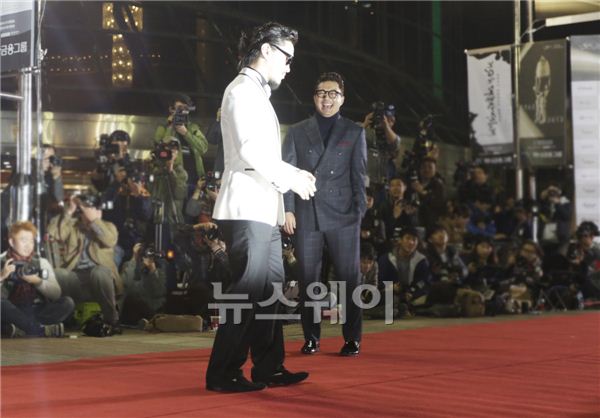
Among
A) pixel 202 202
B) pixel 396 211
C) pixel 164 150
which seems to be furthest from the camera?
pixel 396 211

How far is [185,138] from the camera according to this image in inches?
304

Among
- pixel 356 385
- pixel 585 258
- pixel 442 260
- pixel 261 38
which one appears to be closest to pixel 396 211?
pixel 442 260

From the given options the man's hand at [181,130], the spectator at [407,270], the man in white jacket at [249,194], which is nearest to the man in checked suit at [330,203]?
the man in white jacket at [249,194]

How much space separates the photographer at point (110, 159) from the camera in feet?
26.5

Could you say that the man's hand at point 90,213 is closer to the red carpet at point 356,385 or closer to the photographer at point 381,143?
the red carpet at point 356,385

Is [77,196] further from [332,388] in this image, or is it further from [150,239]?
[332,388]

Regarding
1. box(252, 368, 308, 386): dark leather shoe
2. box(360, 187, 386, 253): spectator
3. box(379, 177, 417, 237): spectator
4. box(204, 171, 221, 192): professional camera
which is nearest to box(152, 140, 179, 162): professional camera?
box(204, 171, 221, 192): professional camera

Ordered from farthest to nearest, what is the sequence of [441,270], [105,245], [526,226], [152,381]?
1. [526,226]
2. [441,270]
3. [105,245]
4. [152,381]

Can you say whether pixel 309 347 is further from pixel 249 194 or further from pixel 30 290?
pixel 30 290

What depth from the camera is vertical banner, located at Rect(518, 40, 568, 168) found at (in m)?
11.0

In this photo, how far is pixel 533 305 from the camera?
8.95 metres

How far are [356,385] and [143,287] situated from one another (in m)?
3.69

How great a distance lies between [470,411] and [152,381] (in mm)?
1354

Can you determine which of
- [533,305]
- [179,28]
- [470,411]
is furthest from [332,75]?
[179,28]
